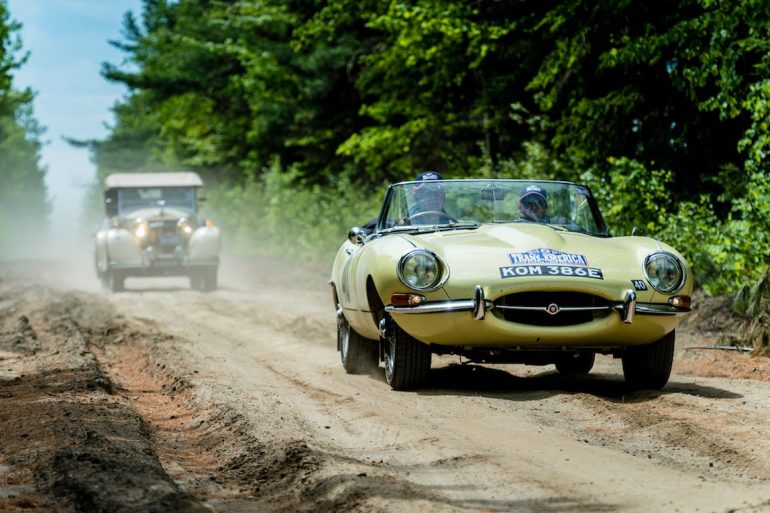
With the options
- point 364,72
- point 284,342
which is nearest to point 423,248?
A: point 284,342

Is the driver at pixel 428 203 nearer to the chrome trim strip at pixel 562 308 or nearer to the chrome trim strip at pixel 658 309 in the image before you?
the chrome trim strip at pixel 562 308

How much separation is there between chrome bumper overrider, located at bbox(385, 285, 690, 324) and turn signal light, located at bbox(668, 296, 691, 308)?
0.02 m

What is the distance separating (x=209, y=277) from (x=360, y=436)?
710 inches

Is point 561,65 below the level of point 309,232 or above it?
above

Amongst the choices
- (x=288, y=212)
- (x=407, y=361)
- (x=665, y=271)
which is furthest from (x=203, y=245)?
(x=665, y=271)

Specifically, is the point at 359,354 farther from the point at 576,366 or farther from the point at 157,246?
the point at 157,246

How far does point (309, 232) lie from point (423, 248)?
25818 millimetres

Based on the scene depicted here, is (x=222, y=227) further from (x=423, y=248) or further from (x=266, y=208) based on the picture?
(x=423, y=248)

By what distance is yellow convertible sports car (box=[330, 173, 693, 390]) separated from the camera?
25.0 feet

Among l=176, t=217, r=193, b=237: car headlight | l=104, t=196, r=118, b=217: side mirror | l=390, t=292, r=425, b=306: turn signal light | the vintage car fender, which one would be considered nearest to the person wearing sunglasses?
l=390, t=292, r=425, b=306: turn signal light

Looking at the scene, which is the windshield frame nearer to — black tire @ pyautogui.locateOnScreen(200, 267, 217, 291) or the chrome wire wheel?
black tire @ pyautogui.locateOnScreen(200, 267, 217, 291)

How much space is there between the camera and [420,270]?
25.4ft

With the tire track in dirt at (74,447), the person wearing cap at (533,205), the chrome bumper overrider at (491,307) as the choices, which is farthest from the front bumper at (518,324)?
the tire track in dirt at (74,447)

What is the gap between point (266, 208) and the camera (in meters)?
39.7
